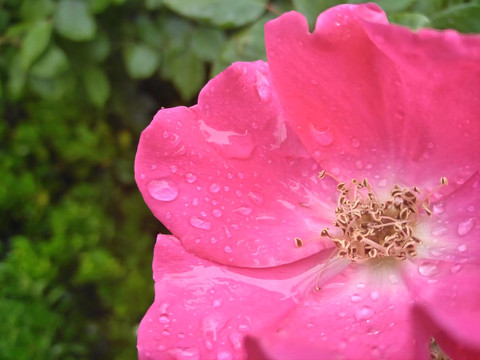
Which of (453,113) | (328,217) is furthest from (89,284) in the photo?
(453,113)

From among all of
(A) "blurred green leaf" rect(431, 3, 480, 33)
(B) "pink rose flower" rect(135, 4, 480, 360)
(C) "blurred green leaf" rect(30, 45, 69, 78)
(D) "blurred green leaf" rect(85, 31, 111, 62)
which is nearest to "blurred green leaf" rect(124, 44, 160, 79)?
(D) "blurred green leaf" rect(85, 31, 111, 62)

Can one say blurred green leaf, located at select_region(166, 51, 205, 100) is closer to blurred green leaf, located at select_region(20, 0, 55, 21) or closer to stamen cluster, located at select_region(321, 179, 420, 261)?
blurred green leaf, located at select_region(20, 0, 55, 21)

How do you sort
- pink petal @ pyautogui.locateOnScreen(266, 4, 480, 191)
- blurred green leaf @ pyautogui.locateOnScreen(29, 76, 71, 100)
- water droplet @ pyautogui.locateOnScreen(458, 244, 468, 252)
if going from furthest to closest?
blurred green leaf @ pyautogui.locateOnScreen(29, 76, 71, 100), water droplet @ pyautogui.locateOnScreen(458, 244, 468, 252), pink petal @ pyautogui.locateOnScreen(266, 4, 480, 191)

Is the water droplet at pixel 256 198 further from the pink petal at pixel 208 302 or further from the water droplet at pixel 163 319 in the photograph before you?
the water droplet at pixel 163 319

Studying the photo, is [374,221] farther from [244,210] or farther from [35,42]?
[35,42]

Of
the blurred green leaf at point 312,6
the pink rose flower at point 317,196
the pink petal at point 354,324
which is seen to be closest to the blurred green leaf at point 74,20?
the blurred green leaf at point 312,6

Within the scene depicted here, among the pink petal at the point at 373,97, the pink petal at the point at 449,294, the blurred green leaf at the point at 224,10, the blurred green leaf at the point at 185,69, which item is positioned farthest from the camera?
the blurred green leaf at the point at 185,69

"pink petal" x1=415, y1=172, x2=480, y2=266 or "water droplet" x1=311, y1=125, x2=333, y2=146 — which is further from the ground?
"water droplet" x1=311, y1=125, x2=333, y2=146

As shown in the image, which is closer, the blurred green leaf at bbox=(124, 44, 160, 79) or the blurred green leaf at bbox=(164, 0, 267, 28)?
the blurred green leaf at bbox=(164, 0, 267, 28)

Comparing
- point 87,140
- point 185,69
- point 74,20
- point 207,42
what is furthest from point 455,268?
point 87,140
